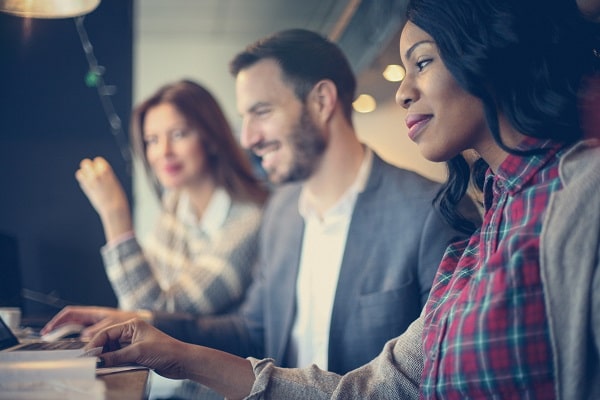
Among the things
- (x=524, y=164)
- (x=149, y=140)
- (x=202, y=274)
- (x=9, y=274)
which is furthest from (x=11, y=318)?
(x=524, y=164)

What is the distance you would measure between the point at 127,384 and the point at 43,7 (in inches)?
36.7

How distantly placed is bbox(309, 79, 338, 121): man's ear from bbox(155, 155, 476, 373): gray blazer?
0.12 metres

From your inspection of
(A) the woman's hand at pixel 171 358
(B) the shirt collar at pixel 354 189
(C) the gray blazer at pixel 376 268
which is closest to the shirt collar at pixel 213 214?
(C) the gray blazer at pixel 376 268

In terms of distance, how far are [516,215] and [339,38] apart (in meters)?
0.77

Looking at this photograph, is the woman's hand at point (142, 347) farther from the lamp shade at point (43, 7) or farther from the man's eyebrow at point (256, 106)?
the lamp shade at point (43, 7)

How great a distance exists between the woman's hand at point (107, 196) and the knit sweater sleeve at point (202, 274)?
0.14 feet

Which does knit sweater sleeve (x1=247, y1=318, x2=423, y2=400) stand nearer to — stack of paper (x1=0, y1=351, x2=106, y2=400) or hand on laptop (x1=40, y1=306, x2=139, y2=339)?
stack of paper (x1=0, y1=351, x2=106, y2=400)

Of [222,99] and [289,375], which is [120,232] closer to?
[222,99]

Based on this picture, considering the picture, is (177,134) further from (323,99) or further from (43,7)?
(323,99)

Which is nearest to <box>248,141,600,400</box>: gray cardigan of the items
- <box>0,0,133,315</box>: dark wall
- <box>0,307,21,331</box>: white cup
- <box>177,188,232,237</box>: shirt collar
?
<box>0,307,21,331</box>: white cup

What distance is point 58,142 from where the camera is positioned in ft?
5.92

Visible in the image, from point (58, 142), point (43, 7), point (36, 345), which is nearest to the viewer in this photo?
point (36, 345)

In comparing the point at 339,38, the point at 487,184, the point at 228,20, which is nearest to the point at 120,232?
the point at 339,38

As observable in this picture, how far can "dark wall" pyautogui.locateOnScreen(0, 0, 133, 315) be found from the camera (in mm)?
1671
